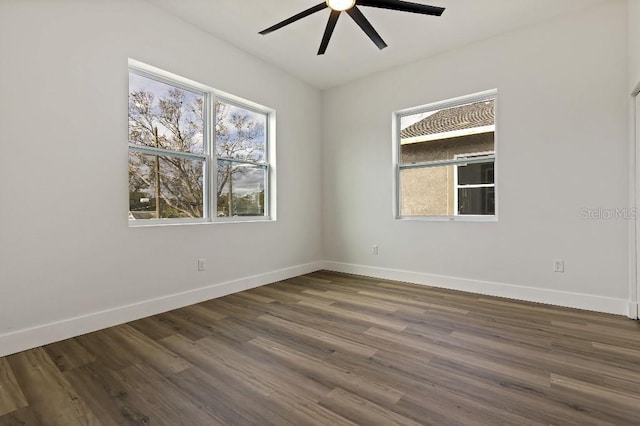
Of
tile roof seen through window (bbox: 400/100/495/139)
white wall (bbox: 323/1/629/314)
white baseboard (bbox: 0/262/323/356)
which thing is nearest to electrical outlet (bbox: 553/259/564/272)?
white wall (bbox: 323/1/629/314)

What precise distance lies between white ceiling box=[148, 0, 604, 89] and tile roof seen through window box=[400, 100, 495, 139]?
2.39 ft

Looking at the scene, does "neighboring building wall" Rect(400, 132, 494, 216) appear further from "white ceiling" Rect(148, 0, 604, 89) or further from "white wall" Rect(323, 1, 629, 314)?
"white ceiling" Rect(148, 0, 604, 89)

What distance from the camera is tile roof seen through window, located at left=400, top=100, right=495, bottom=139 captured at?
12.0 ft

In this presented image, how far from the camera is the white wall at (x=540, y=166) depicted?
2.87m

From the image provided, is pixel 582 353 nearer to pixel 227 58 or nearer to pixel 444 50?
pixel 444 50

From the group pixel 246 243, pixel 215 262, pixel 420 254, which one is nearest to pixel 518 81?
pixel 420 254

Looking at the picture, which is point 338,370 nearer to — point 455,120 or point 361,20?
point 361,20

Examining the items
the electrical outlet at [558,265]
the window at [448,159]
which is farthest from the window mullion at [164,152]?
the electrical outlet at [558,265]

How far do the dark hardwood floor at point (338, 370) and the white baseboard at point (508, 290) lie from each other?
7.2 inches

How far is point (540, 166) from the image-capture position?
10.5 ft

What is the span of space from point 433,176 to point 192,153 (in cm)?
297

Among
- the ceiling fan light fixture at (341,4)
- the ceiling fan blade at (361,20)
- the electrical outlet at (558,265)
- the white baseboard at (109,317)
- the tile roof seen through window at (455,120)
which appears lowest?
the white baseboard at (109,317)

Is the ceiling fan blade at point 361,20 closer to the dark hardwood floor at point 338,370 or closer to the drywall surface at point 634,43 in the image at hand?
the drywall surface at point 634,43

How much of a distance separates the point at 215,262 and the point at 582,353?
3270mm
